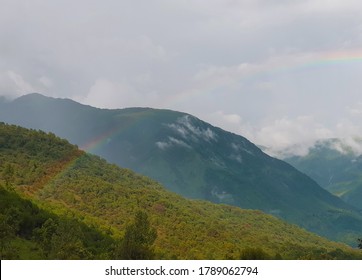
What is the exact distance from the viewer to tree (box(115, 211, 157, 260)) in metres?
80.4

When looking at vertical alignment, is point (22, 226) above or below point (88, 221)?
below

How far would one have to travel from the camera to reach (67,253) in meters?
75.9

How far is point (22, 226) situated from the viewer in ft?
395

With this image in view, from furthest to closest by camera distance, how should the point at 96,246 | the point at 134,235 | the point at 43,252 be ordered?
the point at 96,246
the point at 43,252
the point at 134,235

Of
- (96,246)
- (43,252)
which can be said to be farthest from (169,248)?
(43,252)

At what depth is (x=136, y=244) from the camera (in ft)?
273

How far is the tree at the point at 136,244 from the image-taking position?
264ft

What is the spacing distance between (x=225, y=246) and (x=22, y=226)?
315 feet
